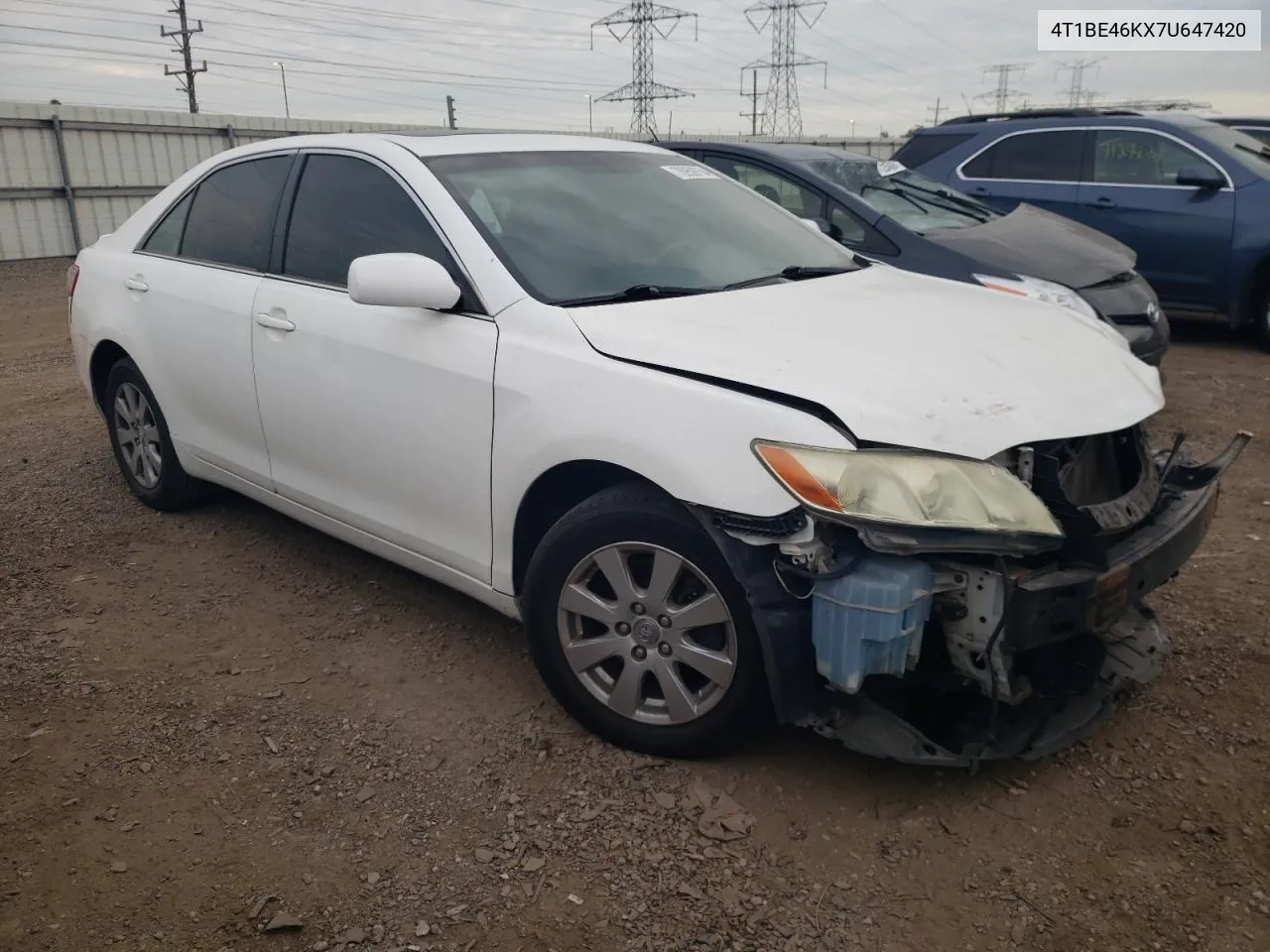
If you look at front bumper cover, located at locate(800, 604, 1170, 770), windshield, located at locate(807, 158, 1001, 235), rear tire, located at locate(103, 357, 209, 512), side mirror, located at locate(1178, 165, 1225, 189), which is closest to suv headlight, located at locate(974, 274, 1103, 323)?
windshield, located at locate(807, 158, 1001, 235)

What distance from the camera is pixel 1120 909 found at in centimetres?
228

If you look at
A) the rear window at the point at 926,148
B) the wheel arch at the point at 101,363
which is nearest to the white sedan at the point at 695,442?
the wheel arch at the point at 101,363

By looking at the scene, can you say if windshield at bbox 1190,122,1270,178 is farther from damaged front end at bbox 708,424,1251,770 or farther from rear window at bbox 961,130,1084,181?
damaged front end at bbox 708,424,1251,770

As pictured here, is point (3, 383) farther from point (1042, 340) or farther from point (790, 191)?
point (1042, 340)

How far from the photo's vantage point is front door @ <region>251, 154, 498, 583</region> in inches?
120

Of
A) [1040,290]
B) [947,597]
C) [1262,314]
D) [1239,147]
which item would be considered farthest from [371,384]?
[1239,147]

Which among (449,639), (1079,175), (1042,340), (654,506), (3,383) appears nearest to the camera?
(654,506)

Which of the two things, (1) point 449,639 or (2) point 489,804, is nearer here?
(2) point 489,804

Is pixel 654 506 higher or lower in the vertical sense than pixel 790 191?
lower

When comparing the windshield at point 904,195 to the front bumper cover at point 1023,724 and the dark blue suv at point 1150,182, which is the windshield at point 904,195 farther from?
the front bumper cover at point 1023,724

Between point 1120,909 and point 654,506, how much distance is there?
1.37m

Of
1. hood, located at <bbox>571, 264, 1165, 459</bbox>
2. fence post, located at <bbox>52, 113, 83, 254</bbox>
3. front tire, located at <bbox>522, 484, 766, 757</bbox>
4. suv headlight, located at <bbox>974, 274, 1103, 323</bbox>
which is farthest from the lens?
fence post, located at <bbox>52, 113, 83, 254</bbox>

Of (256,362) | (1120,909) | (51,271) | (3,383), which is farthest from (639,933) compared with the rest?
(51,271)

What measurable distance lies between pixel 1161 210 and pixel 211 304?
7287 millimetres
